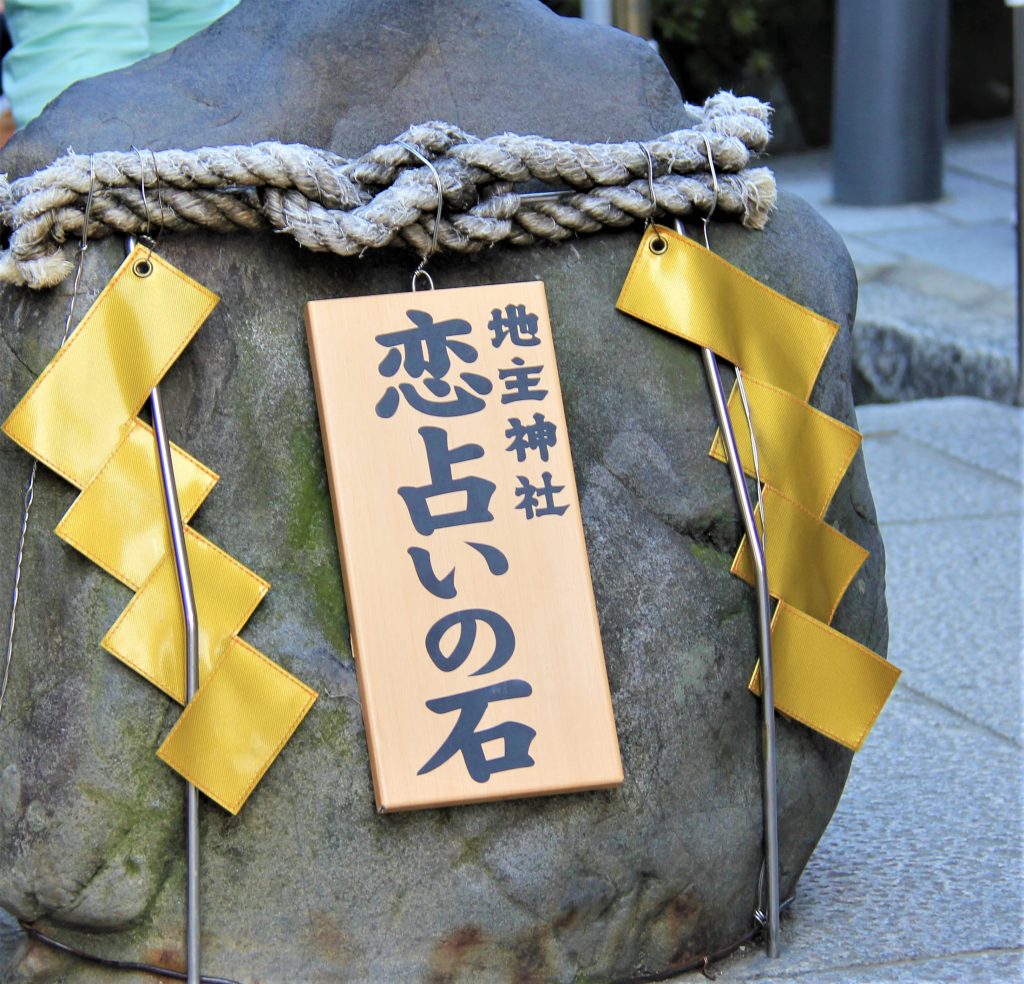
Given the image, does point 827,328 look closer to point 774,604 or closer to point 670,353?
point 670,353

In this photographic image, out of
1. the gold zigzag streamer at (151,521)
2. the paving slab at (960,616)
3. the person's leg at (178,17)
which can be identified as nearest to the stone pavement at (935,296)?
the paving slab at (960,616)

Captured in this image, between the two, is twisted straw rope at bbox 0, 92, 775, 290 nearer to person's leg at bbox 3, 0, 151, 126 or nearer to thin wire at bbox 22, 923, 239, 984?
thin wire at bbox 22, 923, 239, 984

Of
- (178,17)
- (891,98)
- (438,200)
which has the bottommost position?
(891,98)

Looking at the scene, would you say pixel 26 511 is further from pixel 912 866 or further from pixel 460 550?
pixel 912 866

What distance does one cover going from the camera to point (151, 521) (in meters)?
1.40

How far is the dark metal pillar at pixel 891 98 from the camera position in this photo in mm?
5230

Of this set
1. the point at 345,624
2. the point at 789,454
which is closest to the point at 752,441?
the point at 789,454

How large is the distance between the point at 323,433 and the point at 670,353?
0.36 meters

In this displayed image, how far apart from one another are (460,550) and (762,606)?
309mm

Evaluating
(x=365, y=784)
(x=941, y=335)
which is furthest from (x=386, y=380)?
(x=941, y=335)

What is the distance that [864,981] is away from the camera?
4.99 ft

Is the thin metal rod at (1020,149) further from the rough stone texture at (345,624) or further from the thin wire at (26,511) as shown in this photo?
the thin wire at (26,511)

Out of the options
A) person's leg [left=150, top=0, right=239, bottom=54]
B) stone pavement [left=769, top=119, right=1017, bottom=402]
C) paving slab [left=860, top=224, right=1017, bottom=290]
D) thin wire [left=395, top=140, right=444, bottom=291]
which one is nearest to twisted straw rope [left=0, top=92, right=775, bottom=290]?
thin wire [left=395, top=140, right=444, bottom=291]

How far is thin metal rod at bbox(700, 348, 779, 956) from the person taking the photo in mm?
1509
